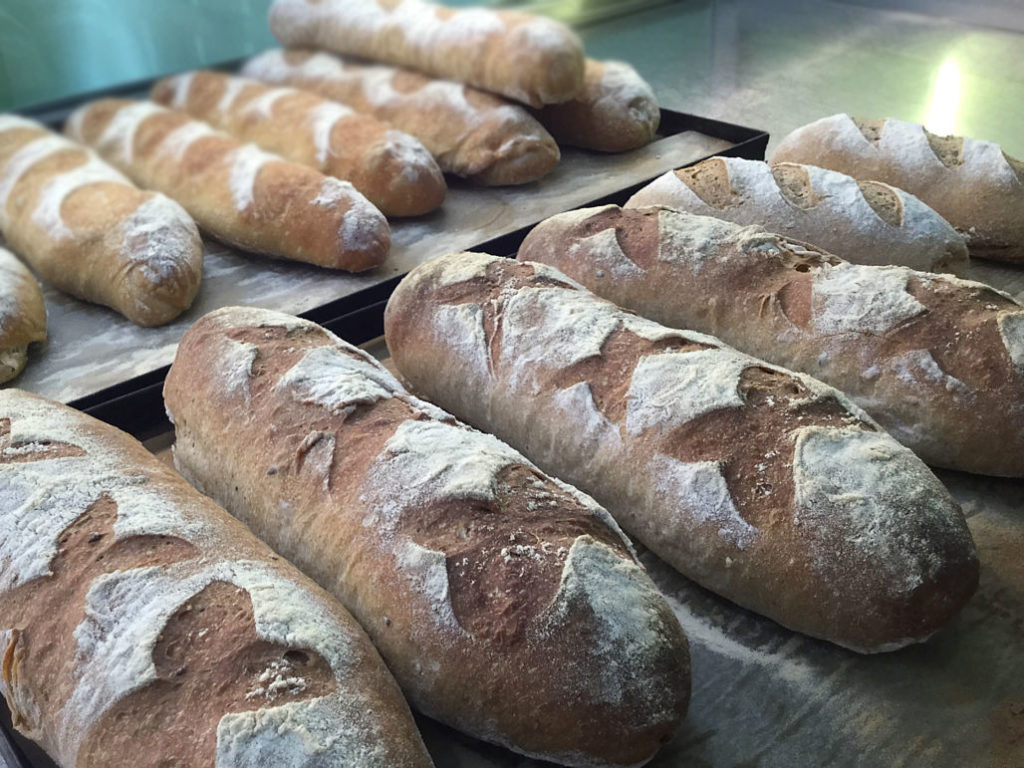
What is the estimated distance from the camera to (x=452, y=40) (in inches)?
97.8

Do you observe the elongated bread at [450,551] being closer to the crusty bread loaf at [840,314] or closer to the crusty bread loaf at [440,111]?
the crusty bread loaf at [840,314]

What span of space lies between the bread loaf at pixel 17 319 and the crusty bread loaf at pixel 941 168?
5.74 ft

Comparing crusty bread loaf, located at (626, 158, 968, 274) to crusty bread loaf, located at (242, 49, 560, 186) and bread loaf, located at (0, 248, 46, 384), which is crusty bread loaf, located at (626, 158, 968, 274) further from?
bread loaf, located at (0, 248, 46, 384)

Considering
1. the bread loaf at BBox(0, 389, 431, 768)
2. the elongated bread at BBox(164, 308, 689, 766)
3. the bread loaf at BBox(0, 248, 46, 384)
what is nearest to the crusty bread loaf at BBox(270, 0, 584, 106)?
the bread loaf at BBox(0, 248, 46, 384)

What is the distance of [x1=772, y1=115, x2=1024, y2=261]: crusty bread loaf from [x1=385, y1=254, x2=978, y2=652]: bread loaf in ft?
3.06

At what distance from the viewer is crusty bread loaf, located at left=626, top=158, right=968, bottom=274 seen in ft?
5.78

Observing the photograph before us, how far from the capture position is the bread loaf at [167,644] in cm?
84

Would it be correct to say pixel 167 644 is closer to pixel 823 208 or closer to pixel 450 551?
pixel 450 551

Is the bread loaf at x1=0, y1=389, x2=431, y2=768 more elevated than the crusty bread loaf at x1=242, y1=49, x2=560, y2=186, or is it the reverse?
the crusty bread loaf at x1=242, y1=49, x2=560, y2=186

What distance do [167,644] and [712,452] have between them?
2.36 feet

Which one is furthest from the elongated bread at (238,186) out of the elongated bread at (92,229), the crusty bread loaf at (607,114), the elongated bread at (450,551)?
the crusty bread loaf at (607,114)

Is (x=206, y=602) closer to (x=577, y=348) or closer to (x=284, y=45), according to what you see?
(x=577, y=348)

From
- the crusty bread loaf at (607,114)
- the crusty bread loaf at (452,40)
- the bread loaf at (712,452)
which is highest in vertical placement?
the crusty bread loaf at (452,40)

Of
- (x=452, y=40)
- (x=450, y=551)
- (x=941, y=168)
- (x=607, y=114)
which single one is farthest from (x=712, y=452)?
(x=452, y=40)
